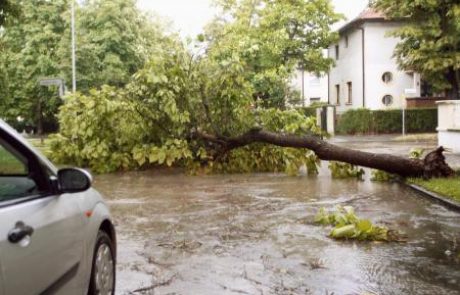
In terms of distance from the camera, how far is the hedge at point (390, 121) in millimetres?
35844

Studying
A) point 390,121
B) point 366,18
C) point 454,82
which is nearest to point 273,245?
point 454,82

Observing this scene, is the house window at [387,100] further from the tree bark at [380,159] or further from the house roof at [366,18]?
the tree bark at [380,159]

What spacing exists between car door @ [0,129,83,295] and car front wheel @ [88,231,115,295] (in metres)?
0.38

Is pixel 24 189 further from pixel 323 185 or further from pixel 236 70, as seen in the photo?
pixel 236 70

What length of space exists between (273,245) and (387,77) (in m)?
35.3

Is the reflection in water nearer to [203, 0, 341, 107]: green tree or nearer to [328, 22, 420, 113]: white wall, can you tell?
[203, 0, 341, 107]: green tree

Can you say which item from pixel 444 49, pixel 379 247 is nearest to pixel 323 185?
pixel 379 247

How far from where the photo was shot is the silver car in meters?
2.93

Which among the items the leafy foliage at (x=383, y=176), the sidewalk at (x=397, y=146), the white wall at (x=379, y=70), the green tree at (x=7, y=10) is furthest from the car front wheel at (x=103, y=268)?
the white wall at (x=379, y=70)

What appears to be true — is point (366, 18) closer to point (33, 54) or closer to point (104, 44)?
point (104, 44)

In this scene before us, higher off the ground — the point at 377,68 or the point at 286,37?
the point at 286,37

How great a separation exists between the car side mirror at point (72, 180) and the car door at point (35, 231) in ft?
0.27

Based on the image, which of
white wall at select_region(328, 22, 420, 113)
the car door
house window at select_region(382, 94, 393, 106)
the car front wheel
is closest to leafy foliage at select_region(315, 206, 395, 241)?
the car front wheel

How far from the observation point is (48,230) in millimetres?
3373
